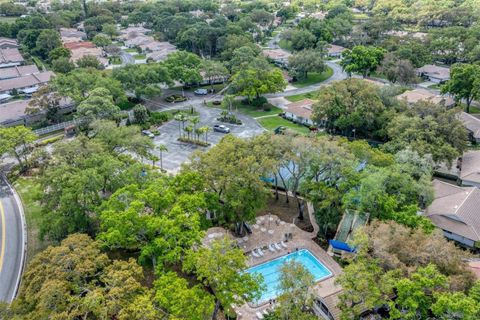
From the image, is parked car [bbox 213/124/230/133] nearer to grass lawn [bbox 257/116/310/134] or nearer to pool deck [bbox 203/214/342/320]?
grass lawn [bbox 257/116/310/134]

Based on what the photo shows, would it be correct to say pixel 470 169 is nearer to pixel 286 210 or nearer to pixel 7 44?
pixel 286 210

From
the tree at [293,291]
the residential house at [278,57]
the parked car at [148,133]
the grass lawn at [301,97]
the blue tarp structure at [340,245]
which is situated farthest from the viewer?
the residential house at [278,57]

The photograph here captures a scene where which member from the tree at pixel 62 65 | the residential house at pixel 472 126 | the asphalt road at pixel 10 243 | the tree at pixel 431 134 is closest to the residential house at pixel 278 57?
the residential house at pixel 472 126

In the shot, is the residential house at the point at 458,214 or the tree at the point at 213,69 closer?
the residential house at the point at 458,214

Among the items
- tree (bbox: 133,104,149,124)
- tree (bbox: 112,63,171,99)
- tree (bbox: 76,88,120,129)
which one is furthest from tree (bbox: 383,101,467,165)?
tree (bbox: 112,63,171,99)

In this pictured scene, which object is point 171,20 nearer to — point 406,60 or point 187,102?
point 187,102

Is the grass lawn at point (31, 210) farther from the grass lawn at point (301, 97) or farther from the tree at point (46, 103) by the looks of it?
the grass lawn at point (301, 97)

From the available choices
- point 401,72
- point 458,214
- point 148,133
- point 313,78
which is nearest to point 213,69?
point 148,133

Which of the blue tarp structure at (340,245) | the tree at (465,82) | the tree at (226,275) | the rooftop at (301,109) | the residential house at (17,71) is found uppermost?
the tree at (465,82)
